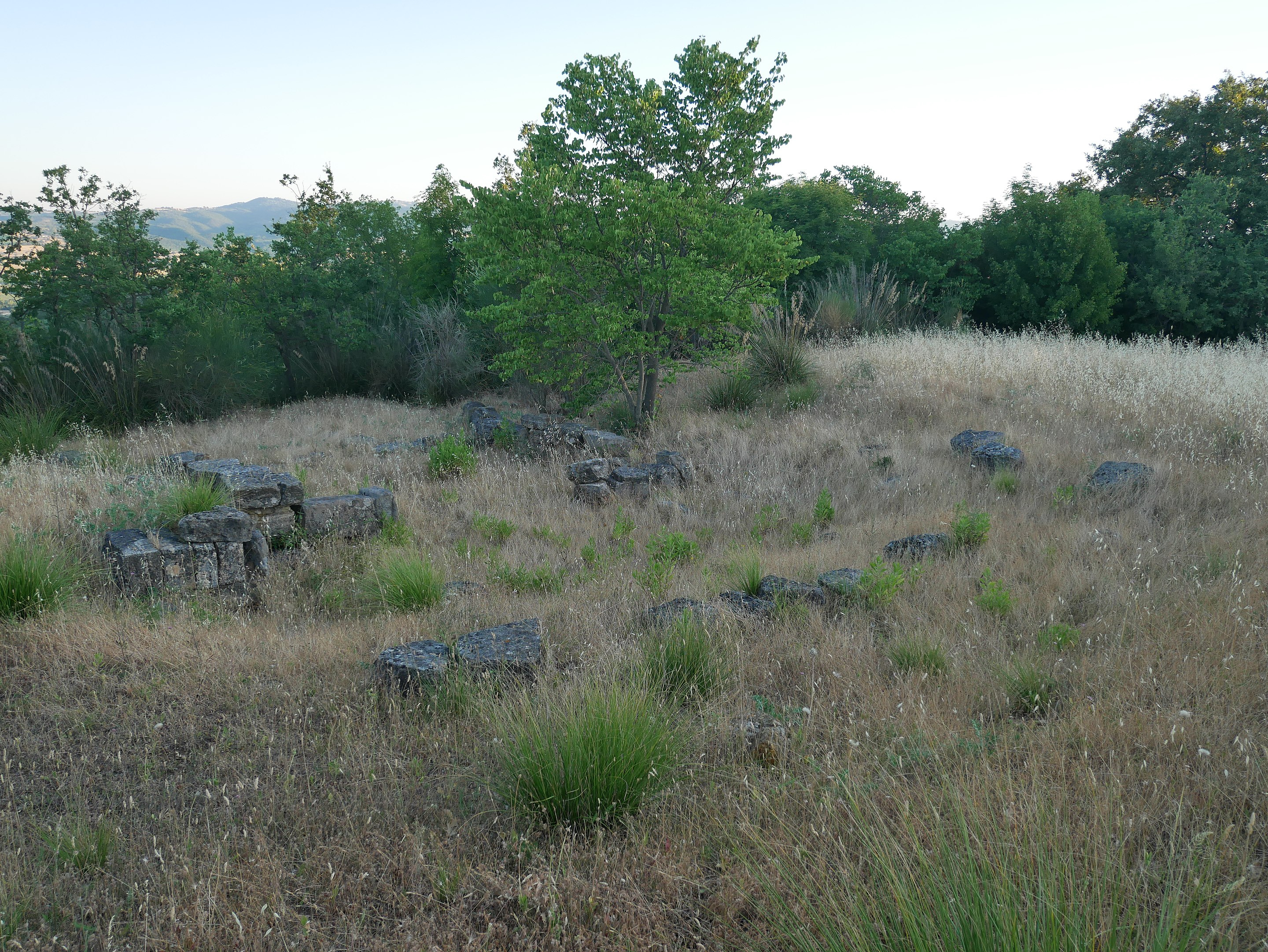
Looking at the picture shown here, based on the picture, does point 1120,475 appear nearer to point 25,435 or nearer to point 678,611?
point 678,611

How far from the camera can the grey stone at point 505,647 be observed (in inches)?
150

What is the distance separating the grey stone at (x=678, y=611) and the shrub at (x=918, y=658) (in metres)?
1.04

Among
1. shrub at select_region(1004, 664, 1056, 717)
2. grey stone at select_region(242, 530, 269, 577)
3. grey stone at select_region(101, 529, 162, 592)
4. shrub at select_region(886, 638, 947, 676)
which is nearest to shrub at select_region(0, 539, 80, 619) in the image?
grey stone at select_region(101, 529, 162, 592)

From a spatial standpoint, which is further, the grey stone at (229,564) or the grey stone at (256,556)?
the grey stone at (256,556)

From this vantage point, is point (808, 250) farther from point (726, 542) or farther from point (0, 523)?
point (0, 523)

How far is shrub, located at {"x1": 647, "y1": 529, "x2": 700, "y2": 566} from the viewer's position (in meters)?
5.68

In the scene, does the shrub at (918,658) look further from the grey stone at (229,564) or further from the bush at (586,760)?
the grey stone at (229,564)

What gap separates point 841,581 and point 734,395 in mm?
6786

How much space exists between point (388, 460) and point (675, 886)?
7.89m

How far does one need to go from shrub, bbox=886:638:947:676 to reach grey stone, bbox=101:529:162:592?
196 inches

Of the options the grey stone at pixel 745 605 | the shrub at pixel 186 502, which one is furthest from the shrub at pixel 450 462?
the grey stone at pixel 745 605

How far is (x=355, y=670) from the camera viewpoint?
3.92 m

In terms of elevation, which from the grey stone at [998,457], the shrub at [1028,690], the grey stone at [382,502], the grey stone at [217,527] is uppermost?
the grey stone at [217,527]

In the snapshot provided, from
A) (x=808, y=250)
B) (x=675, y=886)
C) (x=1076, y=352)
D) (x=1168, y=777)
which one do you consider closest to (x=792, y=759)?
(x=675, y=886)
